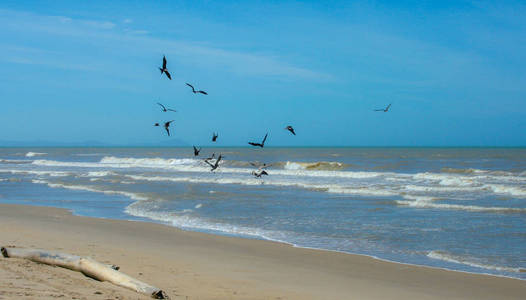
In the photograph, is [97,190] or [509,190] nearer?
[509,190]

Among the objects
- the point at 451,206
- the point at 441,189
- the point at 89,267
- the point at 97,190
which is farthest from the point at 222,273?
the point at 441,189

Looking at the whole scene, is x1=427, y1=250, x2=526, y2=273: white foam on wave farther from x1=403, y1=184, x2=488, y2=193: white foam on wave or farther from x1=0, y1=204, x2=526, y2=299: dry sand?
x1=403, y1=184, x2=488, y2=193: white foam on wave

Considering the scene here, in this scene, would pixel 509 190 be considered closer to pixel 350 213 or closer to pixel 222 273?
pixel 350 213

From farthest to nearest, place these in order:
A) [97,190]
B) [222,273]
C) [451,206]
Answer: [97,190] < [451,206] < [222,273]

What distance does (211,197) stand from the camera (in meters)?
20.1

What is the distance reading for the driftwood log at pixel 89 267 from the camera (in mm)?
5477

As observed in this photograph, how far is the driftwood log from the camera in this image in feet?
18.0

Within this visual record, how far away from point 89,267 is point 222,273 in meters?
2.24

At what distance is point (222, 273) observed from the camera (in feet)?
25.4

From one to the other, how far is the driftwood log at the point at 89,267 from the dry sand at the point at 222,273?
0.11 m

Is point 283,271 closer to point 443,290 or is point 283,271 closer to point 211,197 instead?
point 443,290

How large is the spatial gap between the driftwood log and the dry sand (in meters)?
0.11

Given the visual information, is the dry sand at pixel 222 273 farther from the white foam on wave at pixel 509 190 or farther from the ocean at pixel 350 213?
the white foam on wave at pixel 509 190

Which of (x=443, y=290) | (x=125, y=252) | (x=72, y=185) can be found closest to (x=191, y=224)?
(x=125, y=252)
